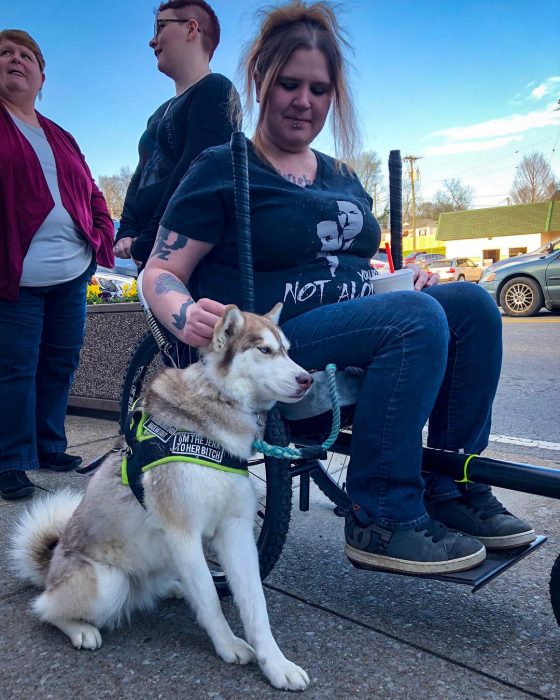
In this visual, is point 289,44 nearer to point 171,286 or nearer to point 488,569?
point 171,286

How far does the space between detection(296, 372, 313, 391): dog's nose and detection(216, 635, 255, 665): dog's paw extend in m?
0.79

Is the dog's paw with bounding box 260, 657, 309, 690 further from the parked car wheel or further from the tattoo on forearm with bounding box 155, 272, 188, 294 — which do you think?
the parked car wheel

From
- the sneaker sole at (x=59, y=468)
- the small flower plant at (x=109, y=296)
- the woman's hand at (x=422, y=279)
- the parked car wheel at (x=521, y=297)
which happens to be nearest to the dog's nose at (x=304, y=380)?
the woman's hand at (x=422, y=279)

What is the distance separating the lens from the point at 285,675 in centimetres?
165

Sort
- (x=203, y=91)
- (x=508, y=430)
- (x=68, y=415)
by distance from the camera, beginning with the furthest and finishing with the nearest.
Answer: (x=68, y=415)
(x=508, y=430)
(x=203, y=91)

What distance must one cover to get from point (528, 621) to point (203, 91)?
253 cm

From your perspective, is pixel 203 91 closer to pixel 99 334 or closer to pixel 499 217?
pixel 99 334

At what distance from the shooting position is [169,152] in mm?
2900

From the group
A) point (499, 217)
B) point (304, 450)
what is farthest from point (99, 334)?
point (499, 217)

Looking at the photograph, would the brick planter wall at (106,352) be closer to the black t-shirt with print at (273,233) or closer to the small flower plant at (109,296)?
the small flower plant at (109,296)

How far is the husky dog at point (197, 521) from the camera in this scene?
5.71 ft

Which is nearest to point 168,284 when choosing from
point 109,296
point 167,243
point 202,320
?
point 167,243

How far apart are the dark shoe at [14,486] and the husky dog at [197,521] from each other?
1398 millimetres

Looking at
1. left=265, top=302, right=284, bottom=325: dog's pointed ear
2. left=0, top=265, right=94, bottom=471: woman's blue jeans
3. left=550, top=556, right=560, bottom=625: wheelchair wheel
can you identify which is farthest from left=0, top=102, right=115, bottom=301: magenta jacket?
left=550, top=556, right=560, bottom=625: wheelchair wheel
